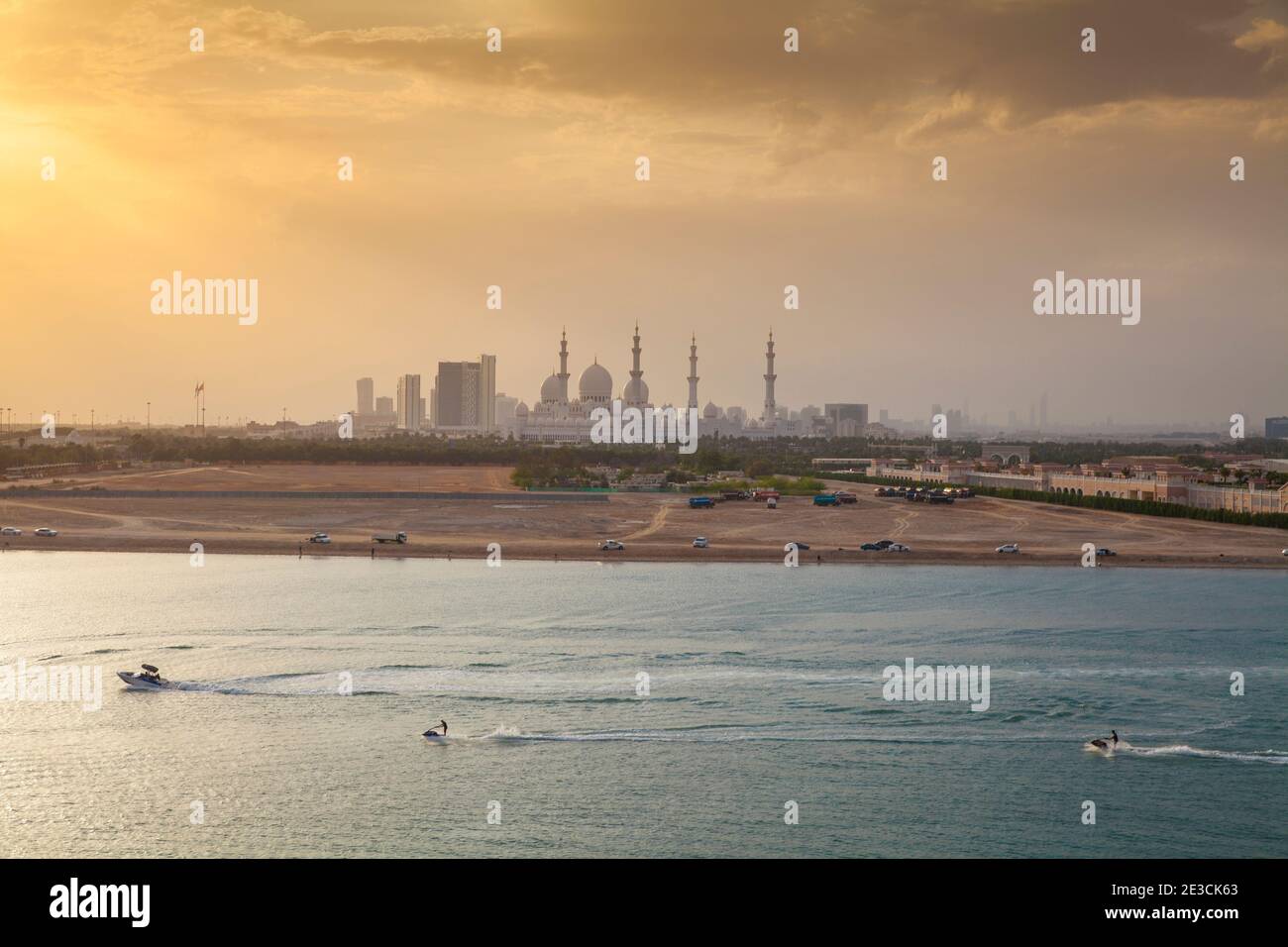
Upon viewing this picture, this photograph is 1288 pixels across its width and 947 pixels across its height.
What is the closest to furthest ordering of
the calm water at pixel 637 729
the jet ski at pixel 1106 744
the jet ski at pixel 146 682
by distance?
the calm water at pixel 637 729 → the jet ski at pixel 1106 744 → the jet ski at pixel 146 682

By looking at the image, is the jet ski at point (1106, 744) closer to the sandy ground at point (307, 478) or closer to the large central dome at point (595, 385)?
the sandy ground at point (307, 478)

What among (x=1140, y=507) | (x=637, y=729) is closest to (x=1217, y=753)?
(x=637, y=729)

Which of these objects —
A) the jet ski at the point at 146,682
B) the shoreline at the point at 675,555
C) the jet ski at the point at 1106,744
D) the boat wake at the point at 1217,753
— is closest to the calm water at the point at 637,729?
the boat wake at the point at 1217,753

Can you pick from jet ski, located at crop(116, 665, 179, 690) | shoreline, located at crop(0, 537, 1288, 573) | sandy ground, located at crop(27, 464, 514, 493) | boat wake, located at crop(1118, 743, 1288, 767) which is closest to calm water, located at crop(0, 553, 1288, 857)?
boat wake, located at crop(1118, 743, 1288, 767)

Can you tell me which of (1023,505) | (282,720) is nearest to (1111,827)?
(282,720)

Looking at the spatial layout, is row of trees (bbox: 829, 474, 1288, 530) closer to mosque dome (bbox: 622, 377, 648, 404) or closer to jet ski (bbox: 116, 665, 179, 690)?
jet ski (bbox: 116, 665, 179, 690)

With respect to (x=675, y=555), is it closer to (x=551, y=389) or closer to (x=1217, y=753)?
(x=1217, y=753)
